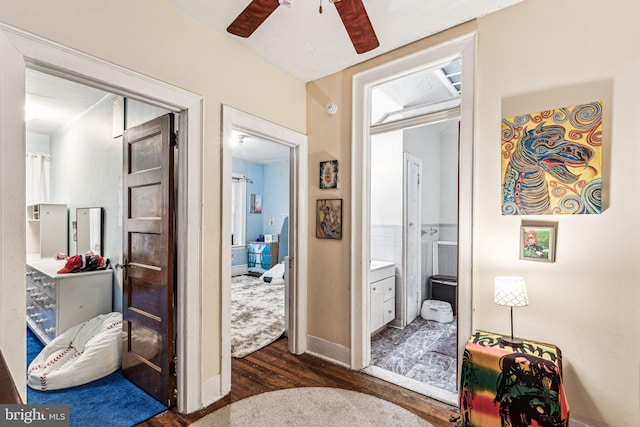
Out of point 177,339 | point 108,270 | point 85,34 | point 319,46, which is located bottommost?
point 177,339

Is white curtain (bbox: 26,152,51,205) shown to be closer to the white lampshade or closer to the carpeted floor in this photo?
the carpeted floor

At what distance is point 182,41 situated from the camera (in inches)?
79.6

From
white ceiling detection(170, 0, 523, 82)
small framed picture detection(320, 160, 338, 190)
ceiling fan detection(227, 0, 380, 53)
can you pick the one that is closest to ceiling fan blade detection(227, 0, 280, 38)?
ceiling fan detection(227, 0, 380, 53)

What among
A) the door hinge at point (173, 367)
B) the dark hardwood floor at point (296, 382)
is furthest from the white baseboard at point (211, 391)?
the door hinge at point (173, 367)

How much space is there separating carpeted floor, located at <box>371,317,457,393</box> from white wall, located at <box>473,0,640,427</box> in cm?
80

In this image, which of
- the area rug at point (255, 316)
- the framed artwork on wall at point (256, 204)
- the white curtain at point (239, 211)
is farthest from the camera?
the framed artwork on wall at point (256, 204)

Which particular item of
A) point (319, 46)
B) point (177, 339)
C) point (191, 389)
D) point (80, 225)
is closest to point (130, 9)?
point (319, 46)

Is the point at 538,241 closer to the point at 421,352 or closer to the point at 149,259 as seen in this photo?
the point at 421,352

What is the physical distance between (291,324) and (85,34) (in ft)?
8.72

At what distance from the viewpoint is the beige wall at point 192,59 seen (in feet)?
5.06

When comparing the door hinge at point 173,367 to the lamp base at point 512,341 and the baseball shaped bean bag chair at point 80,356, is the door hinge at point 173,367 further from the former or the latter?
the lamp base at point 512,341

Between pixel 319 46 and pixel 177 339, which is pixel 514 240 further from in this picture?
pixel 177 339

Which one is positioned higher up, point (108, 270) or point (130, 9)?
point (130, 9)

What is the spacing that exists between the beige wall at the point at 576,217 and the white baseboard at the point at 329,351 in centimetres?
121
